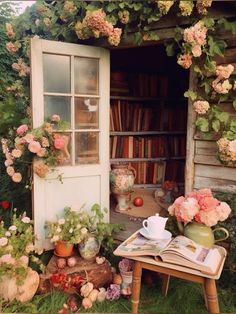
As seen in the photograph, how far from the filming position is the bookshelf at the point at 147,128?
4859 mm

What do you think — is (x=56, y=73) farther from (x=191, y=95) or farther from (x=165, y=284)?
(x=165, y=284)

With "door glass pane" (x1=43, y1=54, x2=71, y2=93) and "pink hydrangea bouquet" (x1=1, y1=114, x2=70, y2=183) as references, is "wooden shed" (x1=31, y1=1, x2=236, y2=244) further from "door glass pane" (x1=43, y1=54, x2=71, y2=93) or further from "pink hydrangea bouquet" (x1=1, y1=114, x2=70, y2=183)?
"pink hydrangea bouquet" (x1=1, y1=114, x2=70, y2=183)

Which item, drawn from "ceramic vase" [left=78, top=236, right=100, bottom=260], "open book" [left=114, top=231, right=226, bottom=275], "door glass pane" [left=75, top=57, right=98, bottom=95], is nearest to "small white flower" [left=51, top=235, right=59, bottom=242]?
"ceramic vase" [left=78, top=236, right=100, bottom=260]

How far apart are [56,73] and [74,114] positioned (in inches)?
16.0

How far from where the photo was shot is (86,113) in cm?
333

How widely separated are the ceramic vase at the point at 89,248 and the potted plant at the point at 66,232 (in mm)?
97

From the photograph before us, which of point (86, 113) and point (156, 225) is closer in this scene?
point (156, 225)

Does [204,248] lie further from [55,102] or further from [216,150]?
[55,102]

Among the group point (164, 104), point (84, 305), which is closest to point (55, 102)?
point (84, 305)

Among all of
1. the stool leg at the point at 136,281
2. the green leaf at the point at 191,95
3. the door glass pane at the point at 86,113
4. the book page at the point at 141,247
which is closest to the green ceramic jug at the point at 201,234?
the book page at the point at 141,247

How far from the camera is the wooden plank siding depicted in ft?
9.53

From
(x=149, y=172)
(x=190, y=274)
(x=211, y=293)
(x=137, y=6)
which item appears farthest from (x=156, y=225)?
(x=149, y=172)

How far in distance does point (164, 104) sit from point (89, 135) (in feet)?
6.82

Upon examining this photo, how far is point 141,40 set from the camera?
296 cm
